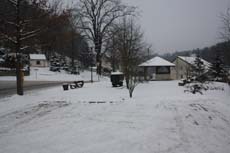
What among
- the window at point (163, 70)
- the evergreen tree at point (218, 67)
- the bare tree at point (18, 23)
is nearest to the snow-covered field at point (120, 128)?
the bare tree at point (18, 23)

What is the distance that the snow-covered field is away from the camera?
5.00m

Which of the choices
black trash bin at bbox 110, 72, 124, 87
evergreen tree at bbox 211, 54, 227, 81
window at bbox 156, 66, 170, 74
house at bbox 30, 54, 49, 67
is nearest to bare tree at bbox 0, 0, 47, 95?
black trash bin at bbox 110, 72, 124, 87

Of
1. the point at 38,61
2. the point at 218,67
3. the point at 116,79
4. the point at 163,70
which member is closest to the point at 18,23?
the point at 116,79

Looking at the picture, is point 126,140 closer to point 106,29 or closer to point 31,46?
point 31,46

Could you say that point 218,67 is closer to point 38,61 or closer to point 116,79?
point 116,79

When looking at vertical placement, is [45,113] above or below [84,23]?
below

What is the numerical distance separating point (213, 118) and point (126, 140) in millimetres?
3887

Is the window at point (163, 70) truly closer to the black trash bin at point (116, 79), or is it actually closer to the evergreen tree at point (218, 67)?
the evergreen tree at point (218, 67)

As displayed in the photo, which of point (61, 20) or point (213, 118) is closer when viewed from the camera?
point (213, 118)

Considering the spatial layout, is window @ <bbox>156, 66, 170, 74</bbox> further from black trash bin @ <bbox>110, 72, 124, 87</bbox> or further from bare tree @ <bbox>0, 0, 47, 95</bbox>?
bare tree @ <bbox>0, 0, 47, 95</bbox>

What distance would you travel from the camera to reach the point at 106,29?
3672 centimetres

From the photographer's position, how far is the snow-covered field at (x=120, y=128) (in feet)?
16.4

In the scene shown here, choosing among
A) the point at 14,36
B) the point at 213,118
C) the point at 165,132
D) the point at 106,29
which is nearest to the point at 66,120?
the point at 165,132

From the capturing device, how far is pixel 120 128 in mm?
6039
